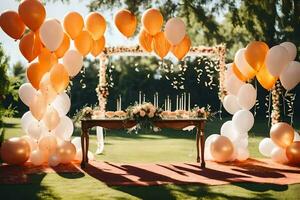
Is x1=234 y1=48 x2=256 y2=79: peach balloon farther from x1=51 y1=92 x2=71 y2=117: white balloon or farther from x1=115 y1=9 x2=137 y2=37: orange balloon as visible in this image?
x1=51 y1=92 x2=71 y2=117: white balloon

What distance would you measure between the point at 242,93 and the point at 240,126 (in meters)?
0.66

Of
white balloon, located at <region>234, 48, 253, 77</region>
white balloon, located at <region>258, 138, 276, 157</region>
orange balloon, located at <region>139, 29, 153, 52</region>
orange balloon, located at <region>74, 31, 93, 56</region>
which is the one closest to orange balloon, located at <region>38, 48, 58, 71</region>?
orange balloon, located at <region>74, 31, 93, 56</region>

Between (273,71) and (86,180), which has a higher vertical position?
(273,71)

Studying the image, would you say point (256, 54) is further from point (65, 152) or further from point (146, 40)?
point (65, 152)

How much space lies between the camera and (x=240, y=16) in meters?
13.8

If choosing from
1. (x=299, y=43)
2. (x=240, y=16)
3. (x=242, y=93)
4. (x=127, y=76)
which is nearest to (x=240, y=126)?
(x=242, y=93)

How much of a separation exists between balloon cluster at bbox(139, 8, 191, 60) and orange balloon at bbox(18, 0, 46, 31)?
1842 mm

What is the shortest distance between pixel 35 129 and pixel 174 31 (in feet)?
10.3

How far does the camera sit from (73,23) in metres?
7.26

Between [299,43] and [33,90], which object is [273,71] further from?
[299,43]

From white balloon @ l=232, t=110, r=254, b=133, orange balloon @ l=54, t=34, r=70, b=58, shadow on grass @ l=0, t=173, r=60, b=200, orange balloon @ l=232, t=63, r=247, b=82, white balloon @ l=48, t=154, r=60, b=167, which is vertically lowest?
shadow on grass @ l=0, t=173, r=60, b=200

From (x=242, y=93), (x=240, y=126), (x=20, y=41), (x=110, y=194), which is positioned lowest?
(x=110, y=194)

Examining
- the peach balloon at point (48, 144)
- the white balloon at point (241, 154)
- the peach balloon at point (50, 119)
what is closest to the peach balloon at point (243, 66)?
the white balloon at point (241, 154)

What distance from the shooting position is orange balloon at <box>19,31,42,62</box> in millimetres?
6875
